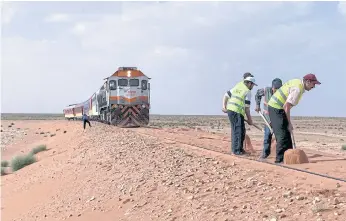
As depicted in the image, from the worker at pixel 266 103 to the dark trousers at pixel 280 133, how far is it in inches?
53.0

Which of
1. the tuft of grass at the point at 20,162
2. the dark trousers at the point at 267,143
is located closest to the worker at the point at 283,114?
the dark trousers at the point at 267,143

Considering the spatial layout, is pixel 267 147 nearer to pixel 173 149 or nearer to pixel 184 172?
pixel 173 149

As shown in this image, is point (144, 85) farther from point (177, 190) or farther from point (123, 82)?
point (177, 190)

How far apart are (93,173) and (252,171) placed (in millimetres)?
4134

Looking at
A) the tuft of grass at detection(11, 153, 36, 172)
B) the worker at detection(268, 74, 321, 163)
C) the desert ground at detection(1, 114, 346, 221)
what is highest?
the worker at detection(268, 74, 321, 163)

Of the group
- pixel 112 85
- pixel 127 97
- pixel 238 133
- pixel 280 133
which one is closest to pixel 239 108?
pixel 238 133

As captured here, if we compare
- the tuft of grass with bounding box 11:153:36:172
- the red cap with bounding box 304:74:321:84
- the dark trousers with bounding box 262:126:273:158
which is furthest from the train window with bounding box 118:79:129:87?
the red cap with bounding box 304:74:321:84

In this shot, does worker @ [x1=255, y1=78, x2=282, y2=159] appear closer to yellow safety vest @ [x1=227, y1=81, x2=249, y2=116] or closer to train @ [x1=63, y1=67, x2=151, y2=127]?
yellow safety vest @ [x1=227, y1=81, x2=249, y2=116]

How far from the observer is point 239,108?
1117 cm

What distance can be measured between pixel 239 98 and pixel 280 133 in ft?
6.20

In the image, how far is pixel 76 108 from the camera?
178 ft

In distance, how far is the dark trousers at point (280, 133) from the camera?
9.46m

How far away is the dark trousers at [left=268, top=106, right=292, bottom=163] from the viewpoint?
31.0 feet

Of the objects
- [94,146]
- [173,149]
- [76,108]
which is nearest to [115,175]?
[173,149]
